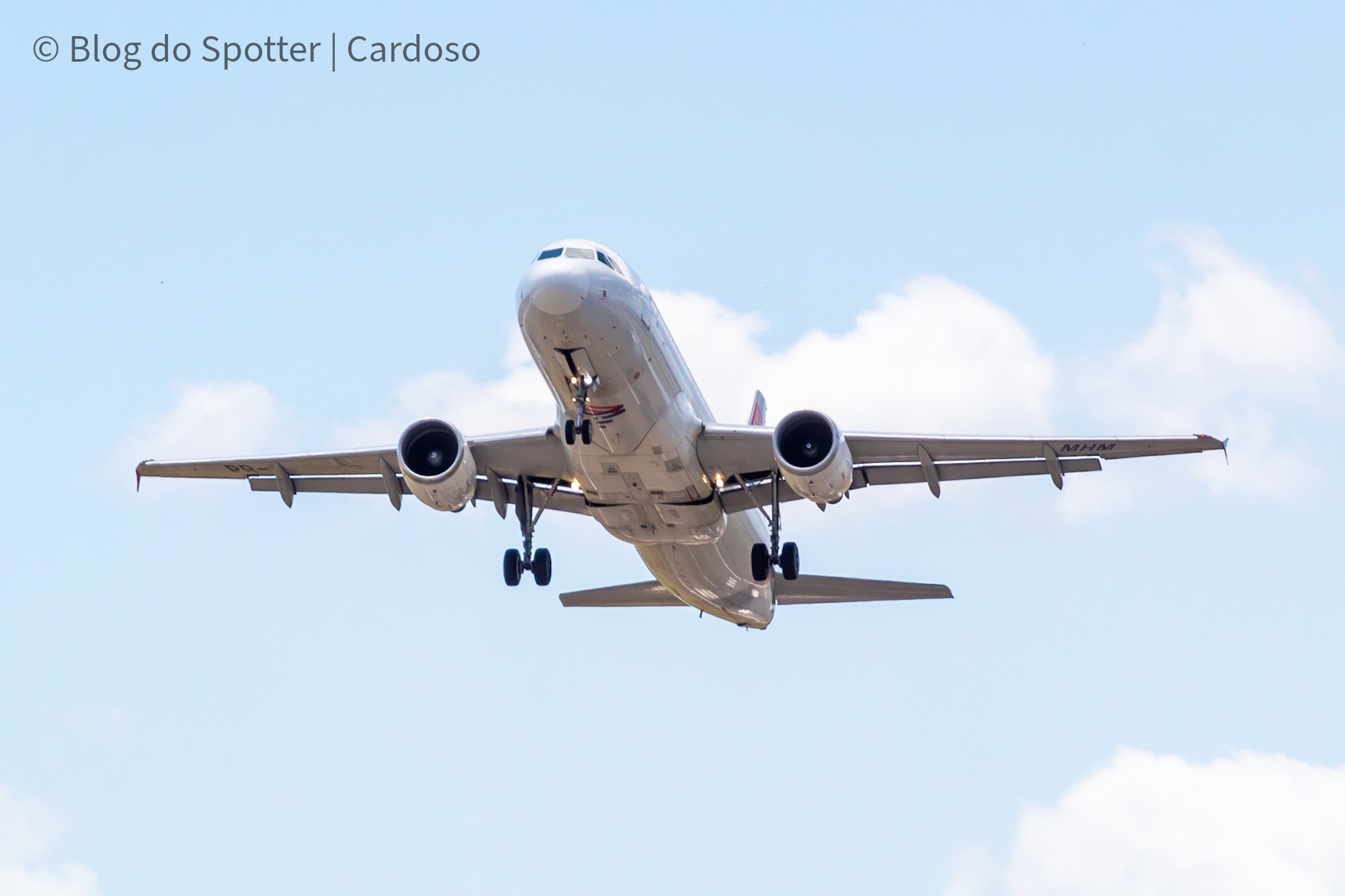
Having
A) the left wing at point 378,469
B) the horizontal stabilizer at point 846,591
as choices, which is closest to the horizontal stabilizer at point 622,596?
the horizontal stabilizer at point 846,591

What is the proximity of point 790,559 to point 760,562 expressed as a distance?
A: 40.7 inches

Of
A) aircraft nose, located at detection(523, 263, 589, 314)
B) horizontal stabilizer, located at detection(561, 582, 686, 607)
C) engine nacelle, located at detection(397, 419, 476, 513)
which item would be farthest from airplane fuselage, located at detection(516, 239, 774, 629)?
horizontal stabilizer, located at detection(561, 582, 686, 607)

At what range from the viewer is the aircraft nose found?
2273 cm

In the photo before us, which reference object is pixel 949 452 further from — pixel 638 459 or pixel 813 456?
pixel 638 459

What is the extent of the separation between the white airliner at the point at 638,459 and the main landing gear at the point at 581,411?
29 mm

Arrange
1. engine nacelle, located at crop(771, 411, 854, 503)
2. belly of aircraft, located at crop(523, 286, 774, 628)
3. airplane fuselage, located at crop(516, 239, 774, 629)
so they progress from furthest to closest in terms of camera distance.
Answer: engine nacelle, located at crop(771, 411, 854, 503) → belly of aircraft, located at crop(523, 286, 774, 628) → airplane fuselage, located at crop(516, 239, 774, 629)

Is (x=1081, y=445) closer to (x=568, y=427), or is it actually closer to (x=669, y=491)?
(x=669, y=491)

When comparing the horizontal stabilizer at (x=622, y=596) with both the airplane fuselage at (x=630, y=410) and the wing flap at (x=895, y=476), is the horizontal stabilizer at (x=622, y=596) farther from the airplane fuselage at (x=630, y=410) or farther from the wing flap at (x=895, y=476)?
the wing flap at (x=895, y=476)

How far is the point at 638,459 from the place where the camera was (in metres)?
25.4

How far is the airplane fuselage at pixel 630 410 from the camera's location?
75.6 feet

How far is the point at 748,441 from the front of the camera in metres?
26.3

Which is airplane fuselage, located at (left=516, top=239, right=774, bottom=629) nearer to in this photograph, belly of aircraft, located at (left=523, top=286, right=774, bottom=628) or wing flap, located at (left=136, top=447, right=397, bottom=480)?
belly of aircraft, located at (left=523, top=286, right=774, bottom=628)

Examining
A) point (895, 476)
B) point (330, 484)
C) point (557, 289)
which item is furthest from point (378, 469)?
point (895, 476)

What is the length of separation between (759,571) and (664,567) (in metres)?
2.02
